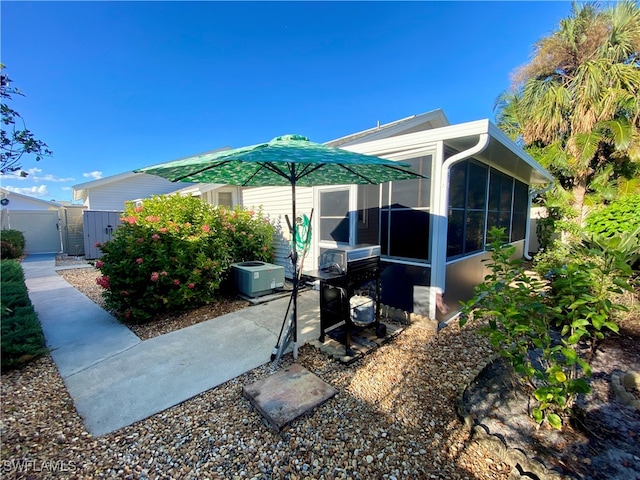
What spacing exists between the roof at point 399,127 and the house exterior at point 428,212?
0.12 metres

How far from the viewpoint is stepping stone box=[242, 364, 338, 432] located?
2.17 meters

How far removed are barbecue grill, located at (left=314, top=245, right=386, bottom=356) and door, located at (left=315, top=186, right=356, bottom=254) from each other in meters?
1.54

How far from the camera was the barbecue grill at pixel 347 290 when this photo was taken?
3096 millimetres

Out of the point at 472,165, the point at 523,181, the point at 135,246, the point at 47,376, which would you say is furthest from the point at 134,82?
the point at 523,181

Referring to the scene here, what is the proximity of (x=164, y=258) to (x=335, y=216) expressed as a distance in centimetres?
316

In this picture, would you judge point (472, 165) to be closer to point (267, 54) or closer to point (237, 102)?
point (267, 54)

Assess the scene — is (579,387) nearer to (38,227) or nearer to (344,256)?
(344,256)

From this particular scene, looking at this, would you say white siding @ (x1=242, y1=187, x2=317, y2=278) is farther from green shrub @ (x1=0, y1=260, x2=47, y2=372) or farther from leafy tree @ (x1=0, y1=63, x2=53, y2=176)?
green shrub @ (x1=0, y1=260, x2=47, y2=372)

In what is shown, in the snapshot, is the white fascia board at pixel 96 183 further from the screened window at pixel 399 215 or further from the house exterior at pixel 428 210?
the screened window at pixel 399 215

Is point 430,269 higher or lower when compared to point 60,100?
lower

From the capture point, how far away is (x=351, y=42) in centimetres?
769

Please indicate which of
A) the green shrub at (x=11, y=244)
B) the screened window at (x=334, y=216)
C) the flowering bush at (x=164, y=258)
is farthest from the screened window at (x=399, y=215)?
the green shrub at (x=11, y=244)

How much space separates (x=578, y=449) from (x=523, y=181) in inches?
329

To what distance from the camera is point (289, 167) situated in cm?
323
